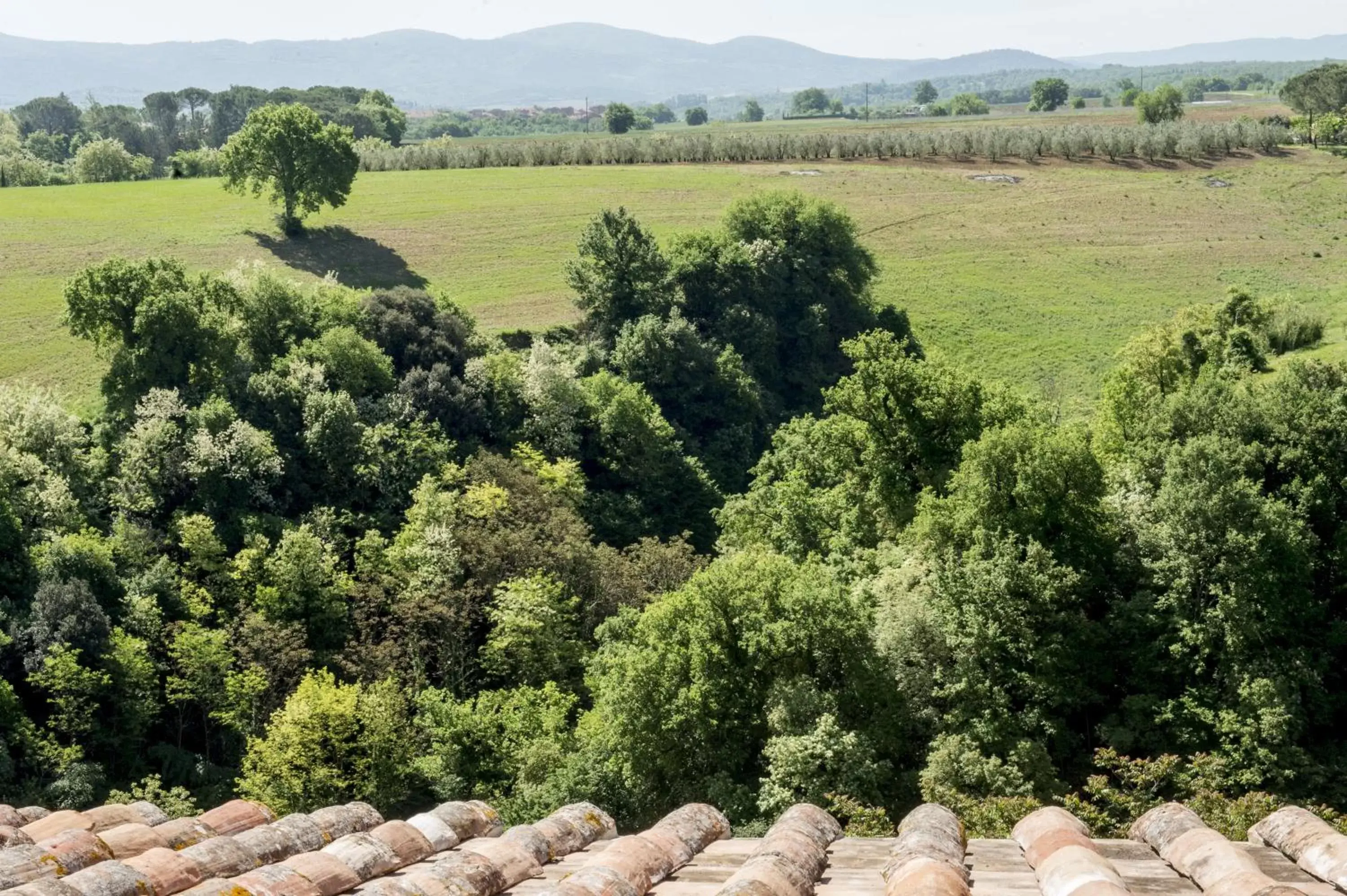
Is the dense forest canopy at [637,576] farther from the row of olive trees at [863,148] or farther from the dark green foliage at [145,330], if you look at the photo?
the row of olive trees at [863,148]

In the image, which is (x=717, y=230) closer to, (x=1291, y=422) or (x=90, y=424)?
(x=90, y=424)

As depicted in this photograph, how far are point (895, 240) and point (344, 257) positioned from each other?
→ 43466mm

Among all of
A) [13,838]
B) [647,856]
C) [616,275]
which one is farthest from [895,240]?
[13,838]

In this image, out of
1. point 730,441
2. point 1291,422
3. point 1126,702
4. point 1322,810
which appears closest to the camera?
point 1322,810

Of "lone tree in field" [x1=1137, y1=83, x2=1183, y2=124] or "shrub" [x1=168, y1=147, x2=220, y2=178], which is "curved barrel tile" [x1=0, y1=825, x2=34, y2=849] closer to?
"shrub" [x1=168, y1=147, x2=220, y2=178]

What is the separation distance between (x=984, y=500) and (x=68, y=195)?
85603 mm

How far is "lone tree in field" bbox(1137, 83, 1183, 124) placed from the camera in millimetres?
156375

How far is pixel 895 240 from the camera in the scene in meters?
91.5

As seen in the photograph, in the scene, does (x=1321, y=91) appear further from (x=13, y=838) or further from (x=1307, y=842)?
(x=13, y=838)

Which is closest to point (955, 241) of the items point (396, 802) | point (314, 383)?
point (314, 383)

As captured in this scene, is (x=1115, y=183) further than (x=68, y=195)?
Yes

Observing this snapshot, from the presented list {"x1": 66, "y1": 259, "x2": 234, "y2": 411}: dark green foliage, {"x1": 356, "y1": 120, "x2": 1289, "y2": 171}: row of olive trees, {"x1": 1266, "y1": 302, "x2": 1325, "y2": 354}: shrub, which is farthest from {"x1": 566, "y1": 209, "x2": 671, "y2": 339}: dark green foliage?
{"x1": 356, "y1": 120, "x2": 1289, "y2": 171}: row of olive trees

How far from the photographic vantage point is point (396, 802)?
34.4 meters

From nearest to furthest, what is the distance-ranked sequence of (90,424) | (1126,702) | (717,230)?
(1126,702) → (90,424) → (717,230)
